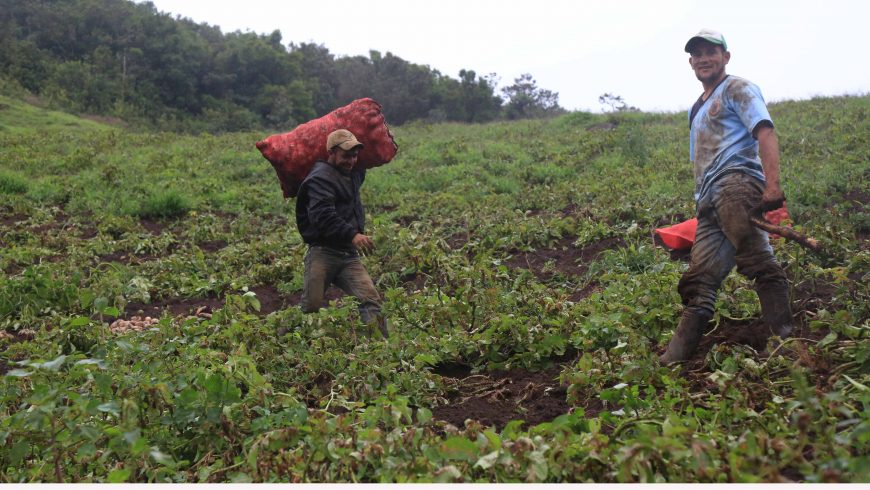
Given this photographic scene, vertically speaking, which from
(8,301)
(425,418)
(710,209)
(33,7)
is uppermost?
(33,7)

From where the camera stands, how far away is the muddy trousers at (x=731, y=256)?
359cm

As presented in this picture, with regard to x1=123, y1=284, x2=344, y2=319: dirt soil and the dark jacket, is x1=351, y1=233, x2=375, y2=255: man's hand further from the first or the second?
x1=123, y1=284, x2=344, y2=319: dirt soil

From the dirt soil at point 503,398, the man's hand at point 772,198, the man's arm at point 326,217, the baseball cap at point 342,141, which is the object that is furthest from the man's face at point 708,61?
the man's arm at point 326,217

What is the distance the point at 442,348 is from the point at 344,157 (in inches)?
60.7

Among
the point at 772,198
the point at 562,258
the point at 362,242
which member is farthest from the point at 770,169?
the point at 562,258

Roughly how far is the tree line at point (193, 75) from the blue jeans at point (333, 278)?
3010cm

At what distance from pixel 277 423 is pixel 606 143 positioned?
11880 millimetres

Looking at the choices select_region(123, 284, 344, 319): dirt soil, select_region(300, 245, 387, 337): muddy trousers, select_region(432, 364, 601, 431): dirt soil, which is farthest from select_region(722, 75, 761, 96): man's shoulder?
select_region(123, 284, 344, 319): dirt soil

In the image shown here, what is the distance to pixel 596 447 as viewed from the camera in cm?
228

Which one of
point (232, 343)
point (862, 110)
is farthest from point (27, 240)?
point (862, 110)

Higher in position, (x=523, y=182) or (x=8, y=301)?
(x=523, y=182)

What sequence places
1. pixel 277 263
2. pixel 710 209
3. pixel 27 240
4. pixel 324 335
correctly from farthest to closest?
pixel 27 240
pixel 277 263
pixel 324 335
pixel 710 209

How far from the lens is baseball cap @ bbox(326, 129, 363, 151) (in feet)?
16.2
